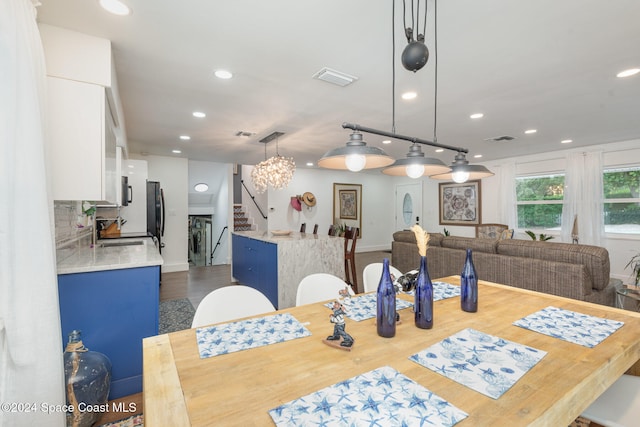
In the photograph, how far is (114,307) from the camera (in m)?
1.94

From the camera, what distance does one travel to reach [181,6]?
1641 millimetres

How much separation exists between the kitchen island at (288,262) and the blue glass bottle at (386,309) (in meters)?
2.44

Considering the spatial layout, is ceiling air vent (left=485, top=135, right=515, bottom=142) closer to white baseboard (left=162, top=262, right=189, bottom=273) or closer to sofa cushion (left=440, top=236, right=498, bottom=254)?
sofa cushion (left=440, top=236, right=498, bottom=254)

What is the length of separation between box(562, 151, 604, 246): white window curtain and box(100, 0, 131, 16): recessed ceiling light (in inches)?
279

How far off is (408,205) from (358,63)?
24.2 feet

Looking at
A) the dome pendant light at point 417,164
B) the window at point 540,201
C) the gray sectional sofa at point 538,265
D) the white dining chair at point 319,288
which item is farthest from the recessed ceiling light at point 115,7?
the window at point 540,201

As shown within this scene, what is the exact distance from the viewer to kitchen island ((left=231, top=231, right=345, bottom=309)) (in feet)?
11.7

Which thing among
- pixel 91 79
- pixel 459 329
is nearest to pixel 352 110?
pixel 91 79

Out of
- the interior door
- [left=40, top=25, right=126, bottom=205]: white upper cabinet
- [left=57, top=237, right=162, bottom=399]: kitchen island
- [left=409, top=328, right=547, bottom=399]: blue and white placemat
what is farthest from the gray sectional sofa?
the interior door

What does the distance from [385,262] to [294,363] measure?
0.53 metres

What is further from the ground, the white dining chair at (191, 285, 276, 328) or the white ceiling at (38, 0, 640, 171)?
the white ceiling at (38, 0, 640, 171)

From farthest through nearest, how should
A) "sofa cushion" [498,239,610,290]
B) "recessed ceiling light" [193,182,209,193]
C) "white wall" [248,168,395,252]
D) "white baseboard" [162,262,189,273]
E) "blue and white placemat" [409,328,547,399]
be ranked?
"recessed ceiling light" [193,182,209,193], "white wall" [248,168,395,252], "white baseboard" [162,262,189,273], "sofa cushion" [498,239,610,290], "blue and white placemat" [409,328,547,399]

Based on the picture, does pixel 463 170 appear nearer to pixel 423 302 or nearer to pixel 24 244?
pixel 423 302

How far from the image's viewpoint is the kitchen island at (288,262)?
3.56m
